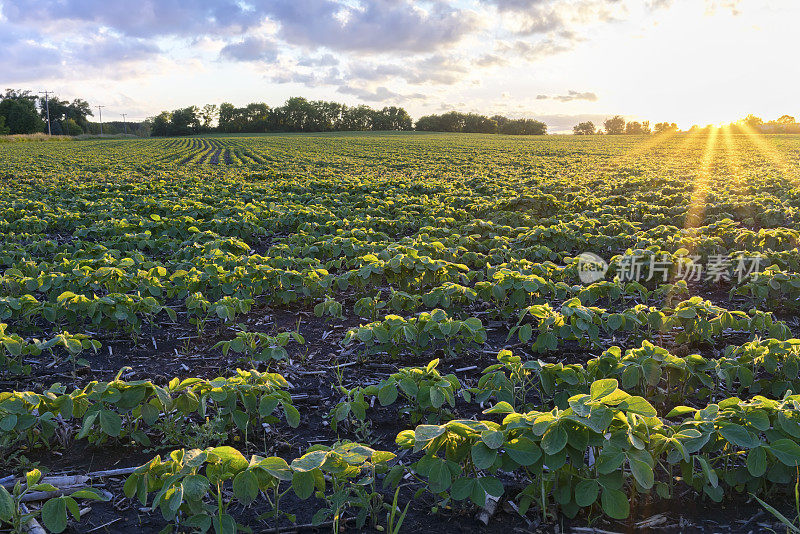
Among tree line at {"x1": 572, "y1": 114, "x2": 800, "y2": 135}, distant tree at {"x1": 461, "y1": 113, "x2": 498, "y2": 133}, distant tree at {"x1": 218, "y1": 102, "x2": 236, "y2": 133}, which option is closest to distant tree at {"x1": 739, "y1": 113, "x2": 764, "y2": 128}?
tree line at {"x1": 572, "y1": 114, "x2": 800, "y2": 135}

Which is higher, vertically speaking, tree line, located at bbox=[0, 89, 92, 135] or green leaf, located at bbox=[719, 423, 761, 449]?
tree line, located at bbox=[0, 89, 92, 135]

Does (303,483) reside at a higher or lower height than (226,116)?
lower

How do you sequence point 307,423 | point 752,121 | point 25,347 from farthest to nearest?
1. point 752,121
2. point 25,347
3. point 307,423

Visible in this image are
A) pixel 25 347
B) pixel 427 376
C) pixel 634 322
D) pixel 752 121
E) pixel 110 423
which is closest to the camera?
pixel 110 423

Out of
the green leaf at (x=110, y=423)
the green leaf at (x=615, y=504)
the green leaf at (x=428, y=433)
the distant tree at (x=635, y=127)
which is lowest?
the green leaf at (x=615, y=504)

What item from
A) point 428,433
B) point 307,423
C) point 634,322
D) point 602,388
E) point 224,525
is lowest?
point 307,423

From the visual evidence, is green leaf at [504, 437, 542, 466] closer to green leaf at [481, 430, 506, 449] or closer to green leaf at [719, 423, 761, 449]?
green leaf at [481, 430, 506, 449]

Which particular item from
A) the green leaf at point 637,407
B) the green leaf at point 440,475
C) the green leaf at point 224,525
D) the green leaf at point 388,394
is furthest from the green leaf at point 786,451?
the green leaf at point 224,525

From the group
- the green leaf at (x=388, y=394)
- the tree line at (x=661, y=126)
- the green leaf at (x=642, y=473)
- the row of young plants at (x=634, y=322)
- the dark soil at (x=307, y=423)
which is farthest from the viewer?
the tree line at (x=661, y=126)

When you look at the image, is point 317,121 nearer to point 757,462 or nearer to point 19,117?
point 19,117

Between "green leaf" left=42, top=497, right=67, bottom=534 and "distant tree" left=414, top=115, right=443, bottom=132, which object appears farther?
"distant tree" left=414, top=115, right=443, bottom=132

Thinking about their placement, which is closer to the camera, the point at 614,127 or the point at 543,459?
the point at 543,459

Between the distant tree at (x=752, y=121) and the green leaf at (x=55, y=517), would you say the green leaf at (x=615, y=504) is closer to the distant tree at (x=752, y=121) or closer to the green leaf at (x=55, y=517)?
the green leaf at (x=55, y=517)

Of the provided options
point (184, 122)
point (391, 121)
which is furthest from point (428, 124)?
point (184, 122)
